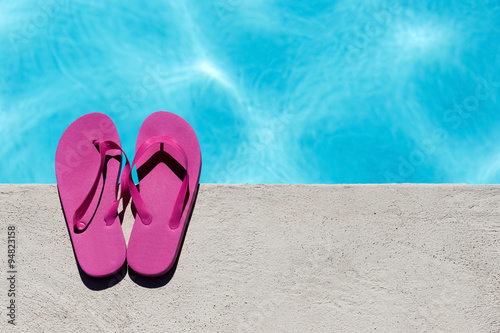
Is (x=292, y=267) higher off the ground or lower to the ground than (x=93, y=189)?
lower

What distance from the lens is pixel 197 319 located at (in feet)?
5.76

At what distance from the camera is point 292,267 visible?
1.82 m

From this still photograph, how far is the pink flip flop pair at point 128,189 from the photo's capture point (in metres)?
1.81

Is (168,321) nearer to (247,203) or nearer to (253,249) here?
(253,249)

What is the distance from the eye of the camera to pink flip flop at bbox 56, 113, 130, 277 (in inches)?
71.4

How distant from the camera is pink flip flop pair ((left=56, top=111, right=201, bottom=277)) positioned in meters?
1.81

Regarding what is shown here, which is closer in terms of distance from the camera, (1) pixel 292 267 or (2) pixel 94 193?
(1) pixel 292 267

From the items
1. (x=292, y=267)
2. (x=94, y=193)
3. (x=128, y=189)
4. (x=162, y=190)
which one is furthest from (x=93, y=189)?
(x=292, y=267)

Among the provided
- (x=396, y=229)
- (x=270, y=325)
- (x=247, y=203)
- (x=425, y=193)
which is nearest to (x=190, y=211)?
(x=247, y=203)

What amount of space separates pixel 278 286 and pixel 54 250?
3.25 feet

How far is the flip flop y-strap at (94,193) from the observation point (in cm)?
185

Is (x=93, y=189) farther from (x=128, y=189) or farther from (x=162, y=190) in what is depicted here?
(x=162, y=190)

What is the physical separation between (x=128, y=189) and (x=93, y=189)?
0.17 metres

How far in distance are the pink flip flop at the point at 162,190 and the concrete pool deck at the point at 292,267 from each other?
0.07m
